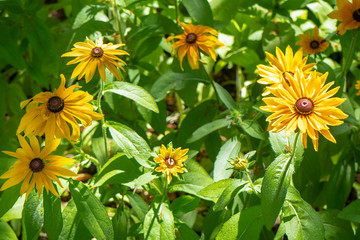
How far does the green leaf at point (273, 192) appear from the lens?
1045mm

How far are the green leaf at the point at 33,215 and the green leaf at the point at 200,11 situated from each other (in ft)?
2.88

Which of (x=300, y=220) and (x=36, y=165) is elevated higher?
(x=36, y=165)

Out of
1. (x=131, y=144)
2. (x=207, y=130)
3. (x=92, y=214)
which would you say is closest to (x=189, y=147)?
(x=207, y=130)

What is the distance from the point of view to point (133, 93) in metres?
1.22

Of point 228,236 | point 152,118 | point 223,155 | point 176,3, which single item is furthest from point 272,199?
point 176,3

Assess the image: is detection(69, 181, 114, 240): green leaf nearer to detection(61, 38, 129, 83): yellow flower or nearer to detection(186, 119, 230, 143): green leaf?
detection(61, 38, 129, 83): yellow flower

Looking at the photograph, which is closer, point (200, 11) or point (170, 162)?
point (170, 162)

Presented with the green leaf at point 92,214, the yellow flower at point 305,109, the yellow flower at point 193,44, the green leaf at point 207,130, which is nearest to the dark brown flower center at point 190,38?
the yellow flower at point 193,44

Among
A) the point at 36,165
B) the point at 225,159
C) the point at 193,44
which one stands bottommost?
the point at 225,159

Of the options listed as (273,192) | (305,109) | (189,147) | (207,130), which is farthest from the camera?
(189,147)

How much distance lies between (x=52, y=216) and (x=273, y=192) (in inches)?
24.3

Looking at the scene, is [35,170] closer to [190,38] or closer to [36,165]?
[36,165]

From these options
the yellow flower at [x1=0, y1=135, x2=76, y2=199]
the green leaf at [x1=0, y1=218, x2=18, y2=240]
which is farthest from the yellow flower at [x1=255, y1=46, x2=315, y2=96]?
the green leaf at [x1=0, y1=218, x2=18, y2=240]

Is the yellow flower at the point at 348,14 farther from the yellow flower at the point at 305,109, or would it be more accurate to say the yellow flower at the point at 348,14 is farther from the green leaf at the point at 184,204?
the green leaf at the point at 184,204
